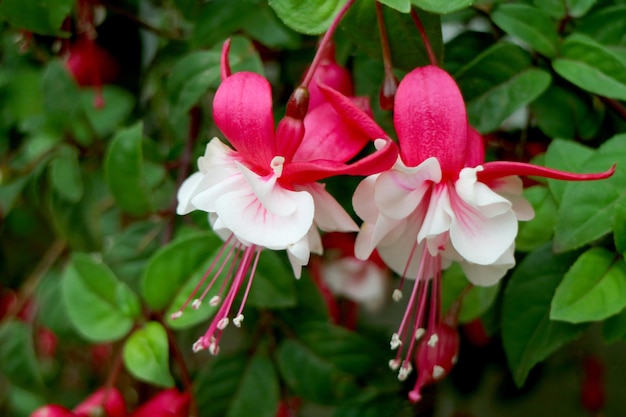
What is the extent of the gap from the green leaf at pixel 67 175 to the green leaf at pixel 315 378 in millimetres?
281

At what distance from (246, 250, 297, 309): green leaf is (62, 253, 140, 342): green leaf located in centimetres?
11

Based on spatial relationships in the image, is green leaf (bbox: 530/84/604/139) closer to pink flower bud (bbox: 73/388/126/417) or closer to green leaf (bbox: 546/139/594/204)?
green leaf (bbox: 546/139/594/204)

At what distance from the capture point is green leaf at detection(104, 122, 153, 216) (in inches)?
24.1

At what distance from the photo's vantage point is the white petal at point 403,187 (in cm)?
39

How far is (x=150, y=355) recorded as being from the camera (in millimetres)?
555

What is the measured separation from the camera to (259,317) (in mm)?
676

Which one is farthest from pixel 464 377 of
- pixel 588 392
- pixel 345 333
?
pixel 345 333

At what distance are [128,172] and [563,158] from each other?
39cm

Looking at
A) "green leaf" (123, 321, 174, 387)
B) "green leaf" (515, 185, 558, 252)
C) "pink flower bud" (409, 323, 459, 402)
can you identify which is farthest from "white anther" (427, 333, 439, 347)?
"green leaf" (123, 321, 174, 387)

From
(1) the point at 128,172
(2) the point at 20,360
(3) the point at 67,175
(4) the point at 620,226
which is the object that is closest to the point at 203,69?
(1) the point at 128,172

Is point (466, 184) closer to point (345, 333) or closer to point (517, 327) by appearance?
point (517, 327)

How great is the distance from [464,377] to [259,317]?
39 cm

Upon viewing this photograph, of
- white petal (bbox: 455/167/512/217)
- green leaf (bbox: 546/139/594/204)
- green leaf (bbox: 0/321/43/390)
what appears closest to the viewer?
white petal (bbox: 455/167/512/217)

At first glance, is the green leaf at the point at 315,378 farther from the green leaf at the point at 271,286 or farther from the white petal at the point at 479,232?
the white petal at the point at 479,232
